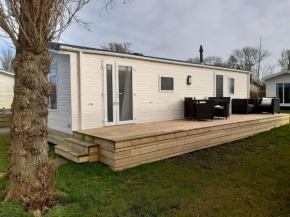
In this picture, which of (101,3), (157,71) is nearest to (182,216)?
(101,3)

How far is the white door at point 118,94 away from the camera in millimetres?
5734

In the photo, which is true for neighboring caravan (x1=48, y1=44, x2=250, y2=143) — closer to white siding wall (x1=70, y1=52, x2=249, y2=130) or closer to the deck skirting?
white siding wall (x1=70, y1=52, x2=249, y2=130)

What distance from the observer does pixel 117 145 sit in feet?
12.4

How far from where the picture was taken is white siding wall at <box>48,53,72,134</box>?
5266 millimetres

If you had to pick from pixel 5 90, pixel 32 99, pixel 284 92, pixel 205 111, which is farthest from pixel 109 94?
pixel 284 92

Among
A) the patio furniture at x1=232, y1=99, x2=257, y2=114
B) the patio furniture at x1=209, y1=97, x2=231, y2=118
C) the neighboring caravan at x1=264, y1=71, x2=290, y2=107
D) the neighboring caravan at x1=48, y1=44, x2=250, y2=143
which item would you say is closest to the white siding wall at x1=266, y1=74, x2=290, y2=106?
the neighboring caravan at x1=264, y1=71, x2=290, y2=107

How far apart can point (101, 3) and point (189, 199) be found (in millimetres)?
2872

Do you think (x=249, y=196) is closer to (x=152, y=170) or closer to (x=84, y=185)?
(x=152, y=170)

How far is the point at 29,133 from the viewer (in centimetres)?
235

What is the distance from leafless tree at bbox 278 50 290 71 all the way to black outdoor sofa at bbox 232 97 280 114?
1963 centimetres

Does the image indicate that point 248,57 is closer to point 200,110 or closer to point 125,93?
point 200,110

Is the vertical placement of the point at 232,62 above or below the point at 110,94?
above

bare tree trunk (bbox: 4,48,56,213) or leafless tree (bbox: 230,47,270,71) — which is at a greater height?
leafless tree (bbox: 230,47,270,71)

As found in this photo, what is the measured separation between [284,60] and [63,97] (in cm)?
2713
